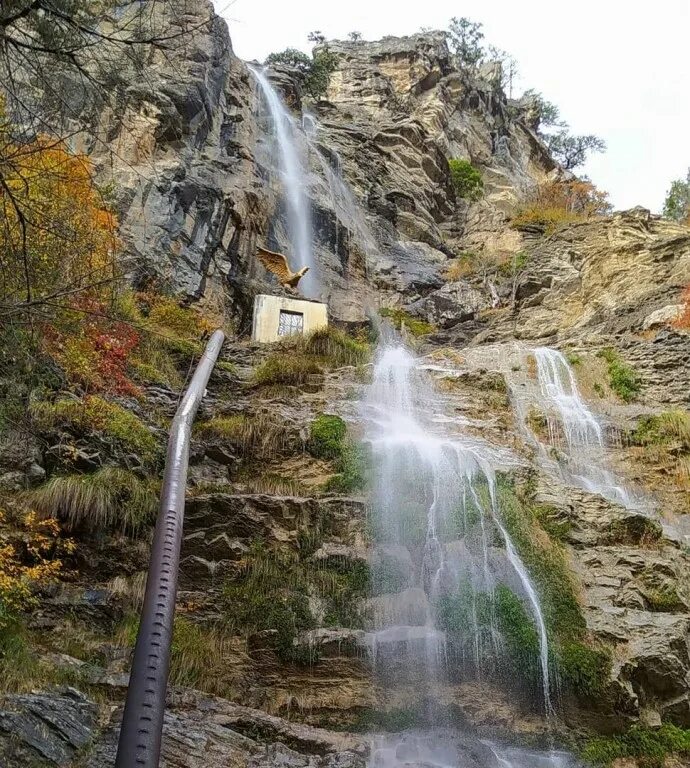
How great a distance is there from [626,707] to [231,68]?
2475 cm

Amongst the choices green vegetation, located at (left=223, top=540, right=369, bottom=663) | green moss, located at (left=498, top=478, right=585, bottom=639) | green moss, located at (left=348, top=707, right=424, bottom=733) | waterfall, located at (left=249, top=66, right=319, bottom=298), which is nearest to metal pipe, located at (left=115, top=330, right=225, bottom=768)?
green vegetation, located at (left=223, top=540, right=369, bottom=663)

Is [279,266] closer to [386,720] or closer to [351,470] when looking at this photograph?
[351,470]

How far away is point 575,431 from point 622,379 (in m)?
2.75

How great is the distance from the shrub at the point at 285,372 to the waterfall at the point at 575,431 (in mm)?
4753

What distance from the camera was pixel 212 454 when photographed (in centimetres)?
1028

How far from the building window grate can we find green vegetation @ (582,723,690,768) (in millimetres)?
12590

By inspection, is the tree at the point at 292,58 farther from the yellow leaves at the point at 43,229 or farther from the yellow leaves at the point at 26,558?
the yellow leaves at the point at 26,558

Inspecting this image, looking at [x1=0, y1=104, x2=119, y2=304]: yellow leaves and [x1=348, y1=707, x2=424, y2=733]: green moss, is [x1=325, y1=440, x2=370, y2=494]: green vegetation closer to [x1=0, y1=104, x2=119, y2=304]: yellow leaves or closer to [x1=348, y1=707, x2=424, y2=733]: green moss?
[x1=348, y1=707, x2=424, y2=733]: green moss

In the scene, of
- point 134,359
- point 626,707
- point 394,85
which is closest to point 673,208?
point 394,85

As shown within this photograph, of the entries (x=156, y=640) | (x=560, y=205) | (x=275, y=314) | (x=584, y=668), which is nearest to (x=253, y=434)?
(x=156, y=640)

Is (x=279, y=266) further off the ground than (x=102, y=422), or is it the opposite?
(x=279, y=266)

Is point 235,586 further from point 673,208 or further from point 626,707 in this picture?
point 673,208

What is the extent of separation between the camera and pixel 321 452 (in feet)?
34.1

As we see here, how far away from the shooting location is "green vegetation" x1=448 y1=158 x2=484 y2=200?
33.5 metres
